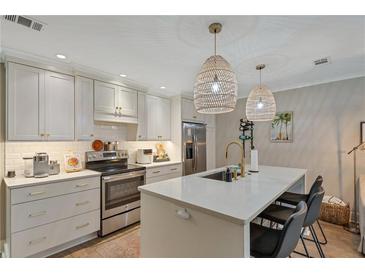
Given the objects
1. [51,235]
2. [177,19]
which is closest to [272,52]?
[177,19]

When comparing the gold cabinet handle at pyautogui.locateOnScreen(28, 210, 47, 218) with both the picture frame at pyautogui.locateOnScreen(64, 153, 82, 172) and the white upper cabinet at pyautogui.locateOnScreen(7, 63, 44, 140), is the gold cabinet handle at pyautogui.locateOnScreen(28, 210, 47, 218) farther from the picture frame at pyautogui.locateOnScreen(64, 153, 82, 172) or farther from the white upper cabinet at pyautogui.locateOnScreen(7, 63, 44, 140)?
the white upper cabinet at pyautogui.locateOnScreen(7, 63, 44, 140)

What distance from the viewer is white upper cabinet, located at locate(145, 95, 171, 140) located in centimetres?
353

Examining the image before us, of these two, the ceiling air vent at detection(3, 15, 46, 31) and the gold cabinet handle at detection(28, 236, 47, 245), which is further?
the gold cabinet handle at detection(28, 236, 47, 245)

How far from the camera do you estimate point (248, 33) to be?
5.53 feet

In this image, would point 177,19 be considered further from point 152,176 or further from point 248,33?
point 152,176

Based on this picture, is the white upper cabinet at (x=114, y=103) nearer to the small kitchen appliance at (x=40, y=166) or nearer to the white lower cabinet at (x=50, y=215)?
the small kitchen appliance at (x=40, y=166)

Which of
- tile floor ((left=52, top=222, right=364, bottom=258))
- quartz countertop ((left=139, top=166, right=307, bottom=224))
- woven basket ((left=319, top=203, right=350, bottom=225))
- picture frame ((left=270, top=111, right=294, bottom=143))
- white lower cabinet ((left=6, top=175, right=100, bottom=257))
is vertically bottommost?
tile floor ((left=52, top=222, right=364, bottom=258))

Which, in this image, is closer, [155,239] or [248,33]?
[155,239]

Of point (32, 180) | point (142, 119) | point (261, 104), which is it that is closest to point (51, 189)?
point (32, 180)

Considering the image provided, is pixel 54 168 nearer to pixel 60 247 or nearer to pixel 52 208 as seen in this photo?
pixel 52 208

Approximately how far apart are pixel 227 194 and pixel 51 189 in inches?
77.0

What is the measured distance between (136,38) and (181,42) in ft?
Result: 1.49

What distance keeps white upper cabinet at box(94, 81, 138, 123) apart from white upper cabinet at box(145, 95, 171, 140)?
36 cm

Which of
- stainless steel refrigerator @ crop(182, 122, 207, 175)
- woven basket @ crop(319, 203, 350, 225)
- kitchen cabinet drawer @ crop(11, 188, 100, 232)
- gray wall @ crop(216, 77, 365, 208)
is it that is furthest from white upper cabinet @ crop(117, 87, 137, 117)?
woven basket @ crop(319, 203, 350, 225)
